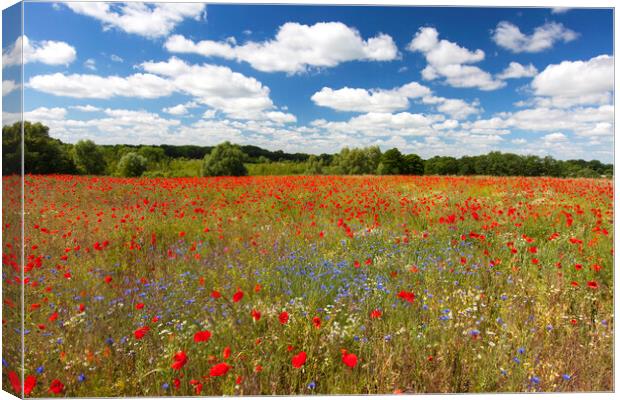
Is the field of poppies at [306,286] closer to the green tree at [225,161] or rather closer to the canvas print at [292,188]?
the canvas print at [292,188]

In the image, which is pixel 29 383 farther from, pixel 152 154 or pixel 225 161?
pixel 225 161

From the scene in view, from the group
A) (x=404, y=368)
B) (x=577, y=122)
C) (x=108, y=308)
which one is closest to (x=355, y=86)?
(x=577, y=122)

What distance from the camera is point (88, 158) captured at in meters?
3.38

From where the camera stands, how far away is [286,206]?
3801 millimetres

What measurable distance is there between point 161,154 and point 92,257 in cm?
103

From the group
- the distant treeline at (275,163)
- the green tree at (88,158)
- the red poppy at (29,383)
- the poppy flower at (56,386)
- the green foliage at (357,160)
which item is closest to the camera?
the poppy flower at (56,386)

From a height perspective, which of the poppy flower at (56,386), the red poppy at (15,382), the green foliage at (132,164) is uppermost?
the green foliage at (132,164)

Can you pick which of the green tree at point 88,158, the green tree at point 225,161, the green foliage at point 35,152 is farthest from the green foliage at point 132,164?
the green tree at point 225,161

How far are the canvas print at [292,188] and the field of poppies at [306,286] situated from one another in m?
0.02

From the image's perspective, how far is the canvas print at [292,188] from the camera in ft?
8.95

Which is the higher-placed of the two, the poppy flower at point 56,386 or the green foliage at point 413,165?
the green foliage at point 413,165

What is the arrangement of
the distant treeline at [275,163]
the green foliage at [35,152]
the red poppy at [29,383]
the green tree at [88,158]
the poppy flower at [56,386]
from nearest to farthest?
1. the poppy flower at [56,386]
2. the red poppy at [29,383]
3. the green foliage at [35,152]
4. the green tree at [88,158]
5. the distant treeline at [275,163]

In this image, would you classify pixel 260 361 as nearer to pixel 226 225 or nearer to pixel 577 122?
pixel 226 225

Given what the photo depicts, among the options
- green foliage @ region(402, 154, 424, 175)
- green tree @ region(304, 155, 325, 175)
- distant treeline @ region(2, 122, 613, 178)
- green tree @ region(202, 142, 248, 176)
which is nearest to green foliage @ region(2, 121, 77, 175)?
distant treeline @ region(2, 122, 613, 178)
